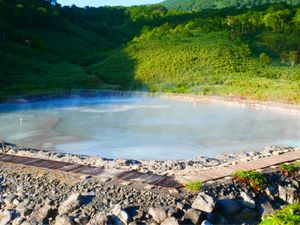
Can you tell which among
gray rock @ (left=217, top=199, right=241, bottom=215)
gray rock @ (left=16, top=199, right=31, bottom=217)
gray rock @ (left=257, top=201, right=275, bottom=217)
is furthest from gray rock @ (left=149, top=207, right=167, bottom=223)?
gray rock @ (left=16, top=199, right=31, bottom=217)

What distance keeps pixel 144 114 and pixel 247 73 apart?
11772 mm

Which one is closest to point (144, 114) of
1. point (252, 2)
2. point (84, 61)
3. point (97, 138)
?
point (97, 138)

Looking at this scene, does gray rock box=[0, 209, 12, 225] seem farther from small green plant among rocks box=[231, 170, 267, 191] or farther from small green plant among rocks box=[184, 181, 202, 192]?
small green plant among rocks box=[231, 170, 267, 191]

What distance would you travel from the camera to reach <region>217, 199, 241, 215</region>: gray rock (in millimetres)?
7012

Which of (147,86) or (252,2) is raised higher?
(252,2)

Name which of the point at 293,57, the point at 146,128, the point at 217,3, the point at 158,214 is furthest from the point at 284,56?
the point at 217,3

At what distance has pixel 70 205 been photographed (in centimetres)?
698

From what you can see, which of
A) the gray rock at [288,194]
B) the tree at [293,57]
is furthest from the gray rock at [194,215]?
the tree at [293,57]

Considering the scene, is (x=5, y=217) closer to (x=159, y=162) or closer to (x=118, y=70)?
(x=159, y=162)

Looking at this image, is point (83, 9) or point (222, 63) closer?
point (222, 63)

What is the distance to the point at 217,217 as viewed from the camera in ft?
22.5

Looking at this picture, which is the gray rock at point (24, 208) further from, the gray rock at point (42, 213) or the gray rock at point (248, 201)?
the gray rock at point (248, 201)

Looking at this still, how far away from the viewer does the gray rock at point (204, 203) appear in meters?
6.77

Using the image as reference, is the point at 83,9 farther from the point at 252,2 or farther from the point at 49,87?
the point at 49,87
